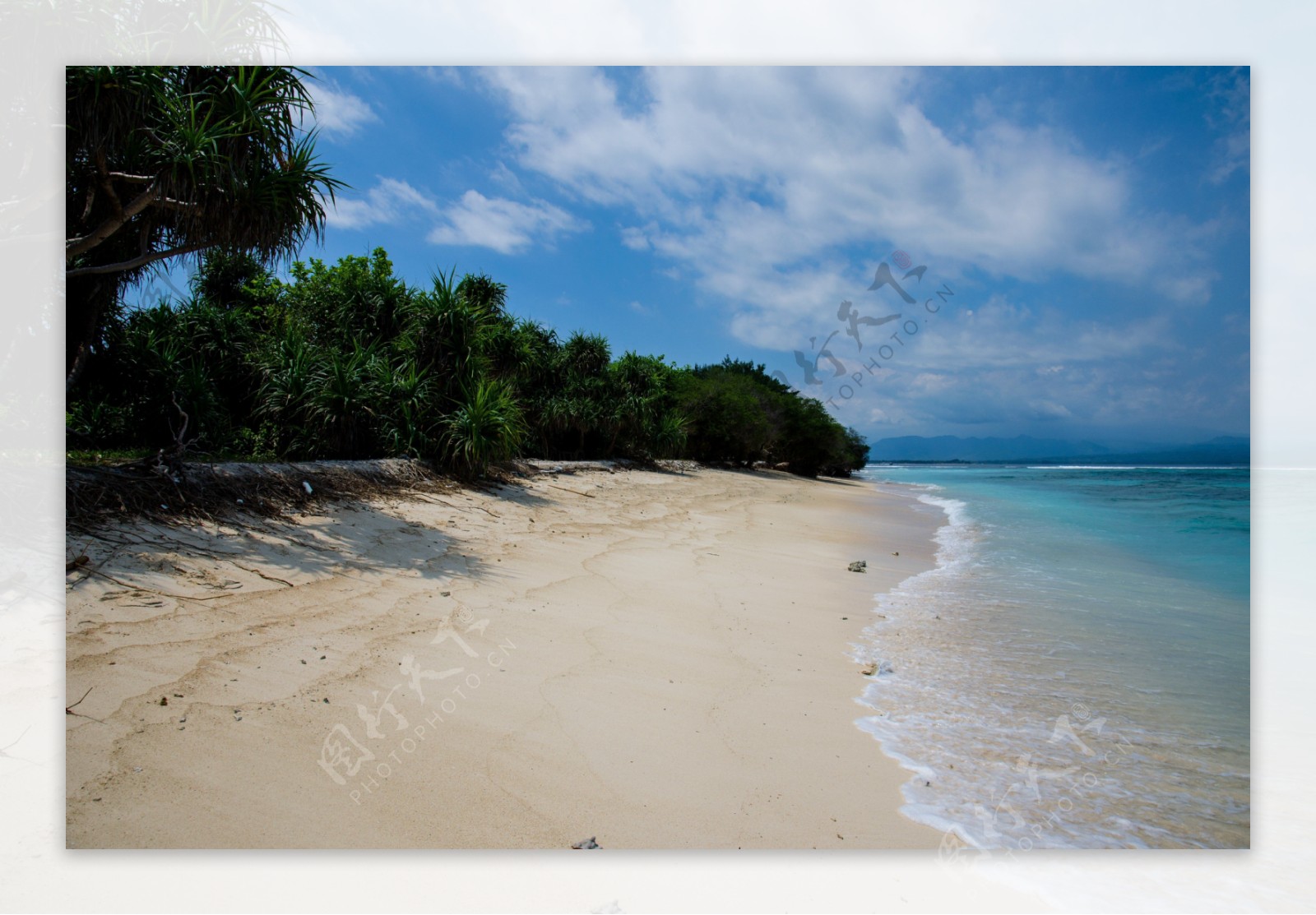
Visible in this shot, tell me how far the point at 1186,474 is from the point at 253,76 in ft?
155

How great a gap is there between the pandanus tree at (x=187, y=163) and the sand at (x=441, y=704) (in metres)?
2.66

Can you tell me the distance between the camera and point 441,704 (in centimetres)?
258

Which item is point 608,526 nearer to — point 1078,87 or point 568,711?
point 568,711

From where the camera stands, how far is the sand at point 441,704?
6.26 feet

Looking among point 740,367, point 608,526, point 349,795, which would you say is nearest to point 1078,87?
point 349,795

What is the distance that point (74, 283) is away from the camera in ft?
20.1
